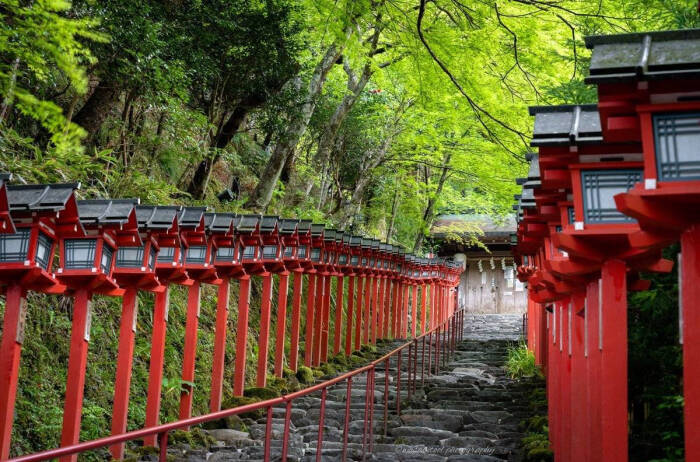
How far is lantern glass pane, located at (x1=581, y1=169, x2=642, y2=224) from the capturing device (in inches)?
223

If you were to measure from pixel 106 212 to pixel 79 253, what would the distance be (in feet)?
1.64

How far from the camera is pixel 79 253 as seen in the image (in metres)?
7.31

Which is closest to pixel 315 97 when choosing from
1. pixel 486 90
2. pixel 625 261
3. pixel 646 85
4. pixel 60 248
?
pixel 486 90

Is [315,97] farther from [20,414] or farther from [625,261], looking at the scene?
[625,261]

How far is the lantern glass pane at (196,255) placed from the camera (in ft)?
33.6

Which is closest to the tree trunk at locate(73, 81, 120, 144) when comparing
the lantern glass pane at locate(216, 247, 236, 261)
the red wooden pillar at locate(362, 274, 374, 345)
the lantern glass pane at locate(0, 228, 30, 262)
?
the lantern glass pane at locate(216, 247, 236, 261)

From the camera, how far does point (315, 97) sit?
15.8 meters

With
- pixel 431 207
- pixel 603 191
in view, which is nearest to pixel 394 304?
pixel 431 207

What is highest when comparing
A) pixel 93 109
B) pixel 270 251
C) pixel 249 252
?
pixel 93 109

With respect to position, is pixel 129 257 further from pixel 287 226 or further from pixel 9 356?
pixel 287 226

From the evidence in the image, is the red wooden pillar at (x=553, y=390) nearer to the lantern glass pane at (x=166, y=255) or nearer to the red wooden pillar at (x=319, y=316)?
the lantern glass pane at (x=166, y=255)

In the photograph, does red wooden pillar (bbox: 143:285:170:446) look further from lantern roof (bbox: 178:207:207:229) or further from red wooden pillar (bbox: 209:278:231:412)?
red wooden pillar (bbox: 209:278:231:412)

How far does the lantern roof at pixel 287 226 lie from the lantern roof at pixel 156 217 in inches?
183

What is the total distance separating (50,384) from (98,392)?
2.89 feet
